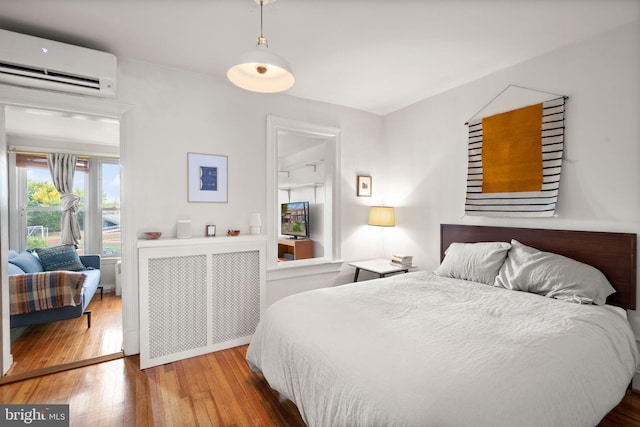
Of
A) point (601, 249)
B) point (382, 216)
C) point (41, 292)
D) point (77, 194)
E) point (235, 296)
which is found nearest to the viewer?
point (601, 249)

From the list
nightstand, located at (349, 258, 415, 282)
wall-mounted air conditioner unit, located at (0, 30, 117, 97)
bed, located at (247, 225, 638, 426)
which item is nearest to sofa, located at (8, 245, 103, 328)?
wall-mounted air conditioner unit, located at (0, 30, 117, 97)

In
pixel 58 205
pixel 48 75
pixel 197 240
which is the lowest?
pixel 197 240

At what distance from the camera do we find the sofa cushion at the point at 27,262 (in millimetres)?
3307

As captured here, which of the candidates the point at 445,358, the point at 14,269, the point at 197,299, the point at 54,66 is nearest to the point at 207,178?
the point at 197,299

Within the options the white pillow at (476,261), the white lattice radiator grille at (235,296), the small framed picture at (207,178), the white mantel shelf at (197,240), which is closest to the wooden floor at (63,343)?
the white lattice radiator grille at (235,296)

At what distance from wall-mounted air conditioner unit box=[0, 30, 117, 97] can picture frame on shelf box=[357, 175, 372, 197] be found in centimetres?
268

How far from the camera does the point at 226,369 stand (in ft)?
8.09

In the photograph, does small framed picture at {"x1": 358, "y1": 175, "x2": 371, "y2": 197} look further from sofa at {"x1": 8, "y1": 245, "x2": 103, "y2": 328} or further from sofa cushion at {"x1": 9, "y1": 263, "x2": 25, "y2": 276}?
sofa cushion at {"x1": 9, "y1": 263, "x2": 25, "y2": 276}

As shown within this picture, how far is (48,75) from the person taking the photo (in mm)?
2186

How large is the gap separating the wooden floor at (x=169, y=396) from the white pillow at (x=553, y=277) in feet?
2.46

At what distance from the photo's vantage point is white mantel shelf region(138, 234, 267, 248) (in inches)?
98.5

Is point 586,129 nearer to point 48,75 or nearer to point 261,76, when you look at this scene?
point 261,76

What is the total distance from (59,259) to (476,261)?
4968mm

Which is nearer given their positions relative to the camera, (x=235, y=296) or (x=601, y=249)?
(x=601, y=249)
